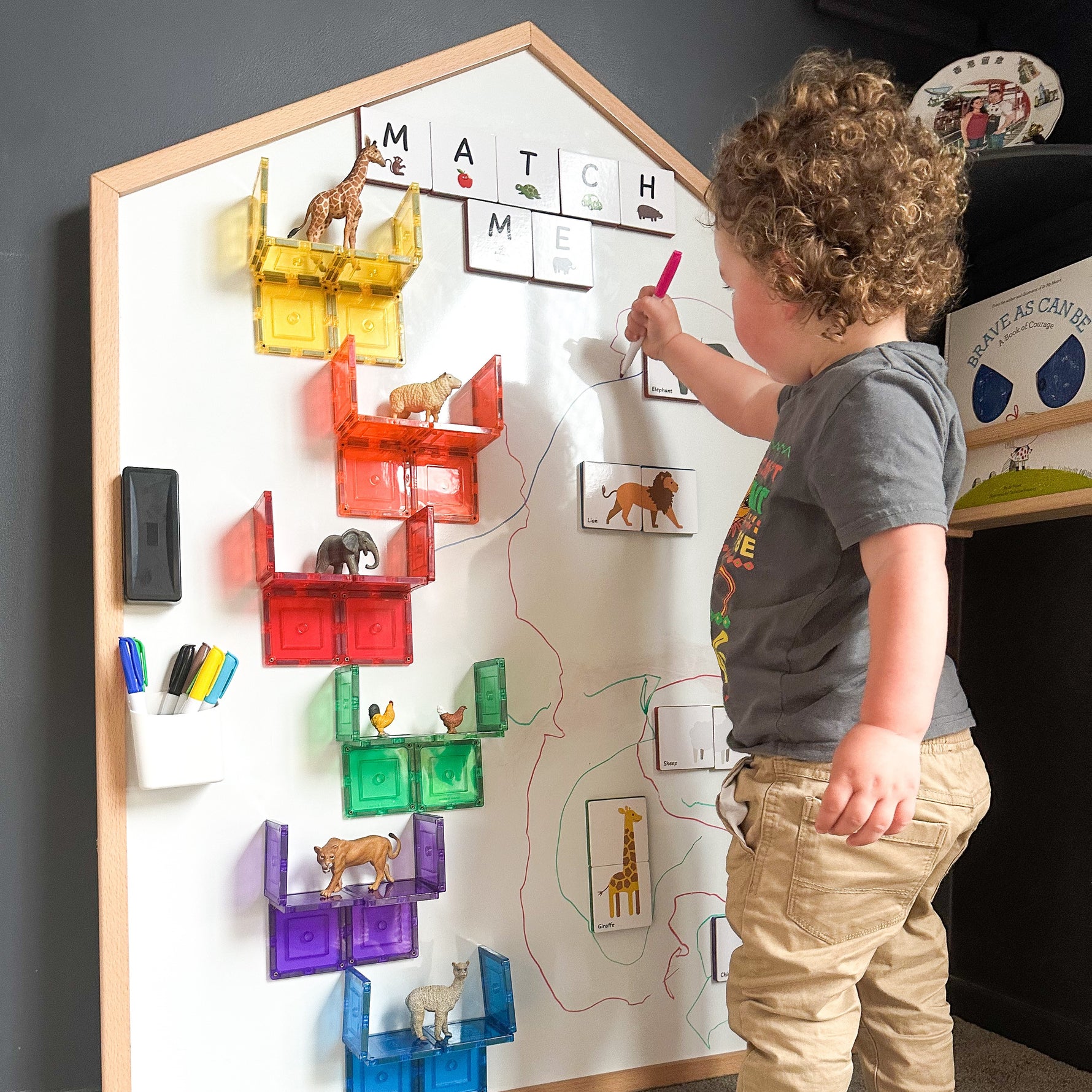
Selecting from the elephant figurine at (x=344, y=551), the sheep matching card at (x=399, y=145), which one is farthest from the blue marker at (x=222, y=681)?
the sheep matching card at (x=399, y=145)

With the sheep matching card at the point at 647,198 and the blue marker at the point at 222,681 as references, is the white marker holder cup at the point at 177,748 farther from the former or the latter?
the sheep matching card at the point at 647,198

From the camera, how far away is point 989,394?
4.03ft

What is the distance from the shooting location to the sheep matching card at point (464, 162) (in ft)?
3.44

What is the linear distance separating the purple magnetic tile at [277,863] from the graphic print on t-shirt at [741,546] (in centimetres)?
40

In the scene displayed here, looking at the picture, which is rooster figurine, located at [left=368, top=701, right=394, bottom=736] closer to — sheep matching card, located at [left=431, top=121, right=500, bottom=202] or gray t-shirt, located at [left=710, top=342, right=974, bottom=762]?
gray t-shirt, located at [left=710, top=342, right=974, bottom=762]

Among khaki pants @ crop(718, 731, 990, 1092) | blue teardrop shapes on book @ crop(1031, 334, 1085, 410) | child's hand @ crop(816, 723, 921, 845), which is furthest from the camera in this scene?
blue teardrop shapes on book @ crop(1031, 334, 1085, 410)

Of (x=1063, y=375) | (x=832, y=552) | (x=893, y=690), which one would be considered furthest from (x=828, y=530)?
(x=1063, y=375)

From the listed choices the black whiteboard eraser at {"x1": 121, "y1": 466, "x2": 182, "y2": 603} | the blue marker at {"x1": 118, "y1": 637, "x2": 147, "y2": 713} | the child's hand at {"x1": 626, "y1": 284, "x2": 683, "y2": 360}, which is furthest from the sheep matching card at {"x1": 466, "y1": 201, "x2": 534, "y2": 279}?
the blue marker at {"x1": 118, "y1": 637, "x2": 147, "y2": 713}

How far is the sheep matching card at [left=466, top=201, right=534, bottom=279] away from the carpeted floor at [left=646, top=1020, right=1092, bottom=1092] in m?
0.84

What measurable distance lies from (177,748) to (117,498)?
0.72 ft

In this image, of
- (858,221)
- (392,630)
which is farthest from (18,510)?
(858,221)

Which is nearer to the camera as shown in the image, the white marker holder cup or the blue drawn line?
the white marker holder cup

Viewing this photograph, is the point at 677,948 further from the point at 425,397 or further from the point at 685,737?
the point at 425,397

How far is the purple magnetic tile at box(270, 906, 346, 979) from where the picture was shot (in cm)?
91
